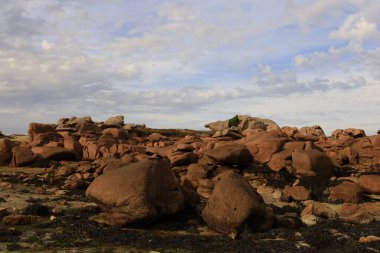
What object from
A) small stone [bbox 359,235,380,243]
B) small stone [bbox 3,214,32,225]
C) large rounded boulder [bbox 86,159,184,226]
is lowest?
small stone [bbox 359,235,380,243]

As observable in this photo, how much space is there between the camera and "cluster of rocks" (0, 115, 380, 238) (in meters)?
16.5

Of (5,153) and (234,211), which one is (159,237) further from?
(5,153)

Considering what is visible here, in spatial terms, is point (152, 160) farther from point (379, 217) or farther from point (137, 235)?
point (379, 217)

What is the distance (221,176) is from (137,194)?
6.70m

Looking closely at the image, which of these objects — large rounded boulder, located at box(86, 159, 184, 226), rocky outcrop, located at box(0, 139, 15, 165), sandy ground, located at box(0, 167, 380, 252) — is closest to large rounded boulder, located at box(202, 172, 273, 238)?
sandy ground, located at box(0, 167, 380, 252)

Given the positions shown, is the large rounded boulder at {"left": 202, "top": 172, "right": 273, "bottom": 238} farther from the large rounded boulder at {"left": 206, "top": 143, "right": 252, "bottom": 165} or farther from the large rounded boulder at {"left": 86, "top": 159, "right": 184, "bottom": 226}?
the large rounded boulder at {"left": 206, "top": 143, "right": 252, "bottom": 165}

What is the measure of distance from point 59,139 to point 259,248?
1342 inches

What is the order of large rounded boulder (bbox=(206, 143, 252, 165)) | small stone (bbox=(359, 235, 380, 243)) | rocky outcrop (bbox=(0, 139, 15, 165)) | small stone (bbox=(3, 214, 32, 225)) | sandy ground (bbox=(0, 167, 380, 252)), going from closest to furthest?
sandy ground (bbox=(0, 167, 380, 252)) < small stone (bbox=(359, 235, 380, 243)) < small stone (bbox=(3, 214, 32, 225)) < large rounded boulder (bbox=(206, 143, 252, 165)) < rocky outcrop (bbox=(0, 139, 15, 165))

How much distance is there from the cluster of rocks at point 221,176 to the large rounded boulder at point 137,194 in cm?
4

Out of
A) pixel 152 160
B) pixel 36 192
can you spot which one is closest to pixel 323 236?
pixel 152 160

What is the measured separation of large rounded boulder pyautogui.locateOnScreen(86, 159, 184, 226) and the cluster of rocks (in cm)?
4

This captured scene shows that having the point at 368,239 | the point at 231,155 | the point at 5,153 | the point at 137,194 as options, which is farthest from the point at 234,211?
the point at 5,153

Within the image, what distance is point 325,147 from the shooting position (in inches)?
1545

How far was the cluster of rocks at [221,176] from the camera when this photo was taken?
16.5m
